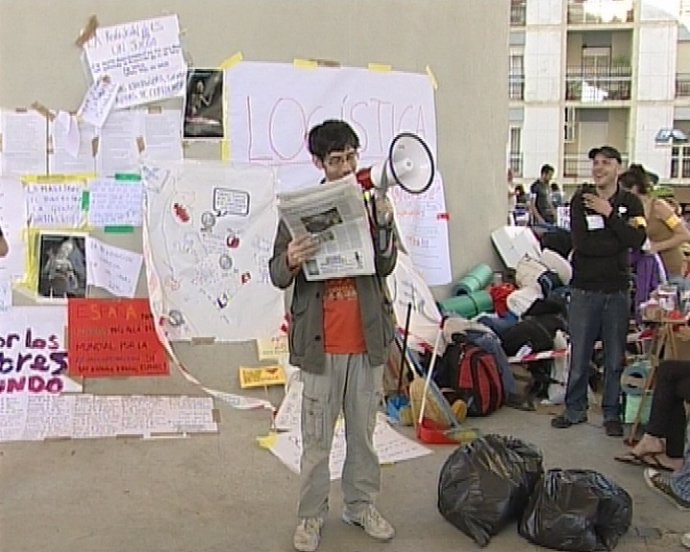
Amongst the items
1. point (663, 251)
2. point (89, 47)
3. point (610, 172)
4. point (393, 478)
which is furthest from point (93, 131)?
point (663, 251)

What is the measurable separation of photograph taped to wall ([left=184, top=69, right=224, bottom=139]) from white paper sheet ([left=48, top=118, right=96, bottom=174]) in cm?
53

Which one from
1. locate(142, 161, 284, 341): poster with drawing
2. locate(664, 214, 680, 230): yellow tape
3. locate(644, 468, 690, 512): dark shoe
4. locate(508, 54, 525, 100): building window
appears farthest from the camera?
locate(508, 54, 525, 100): building window

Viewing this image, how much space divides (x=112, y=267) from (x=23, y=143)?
818mm

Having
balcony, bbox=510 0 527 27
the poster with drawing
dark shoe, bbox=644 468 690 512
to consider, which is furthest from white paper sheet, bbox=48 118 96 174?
balcony, bbox=510 0 527 27

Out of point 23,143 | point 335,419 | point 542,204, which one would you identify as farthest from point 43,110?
point 542,204

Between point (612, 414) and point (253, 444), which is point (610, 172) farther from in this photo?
point (253, 444)

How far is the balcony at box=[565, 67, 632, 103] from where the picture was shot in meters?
23.8

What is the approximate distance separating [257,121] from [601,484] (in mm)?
2800

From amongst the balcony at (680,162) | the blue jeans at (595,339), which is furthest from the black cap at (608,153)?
the balcony at (680,162)

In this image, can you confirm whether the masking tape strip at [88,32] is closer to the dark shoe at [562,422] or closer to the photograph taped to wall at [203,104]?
the photograph taped to wall at [203,104]

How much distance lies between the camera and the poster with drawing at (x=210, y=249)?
498cm

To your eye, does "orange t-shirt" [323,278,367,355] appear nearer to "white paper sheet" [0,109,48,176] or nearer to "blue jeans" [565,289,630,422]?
"blue jeans" [565,289,630,422]

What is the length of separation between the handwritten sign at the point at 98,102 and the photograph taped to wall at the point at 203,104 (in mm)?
405

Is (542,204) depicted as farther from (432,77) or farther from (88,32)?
(88,32)
